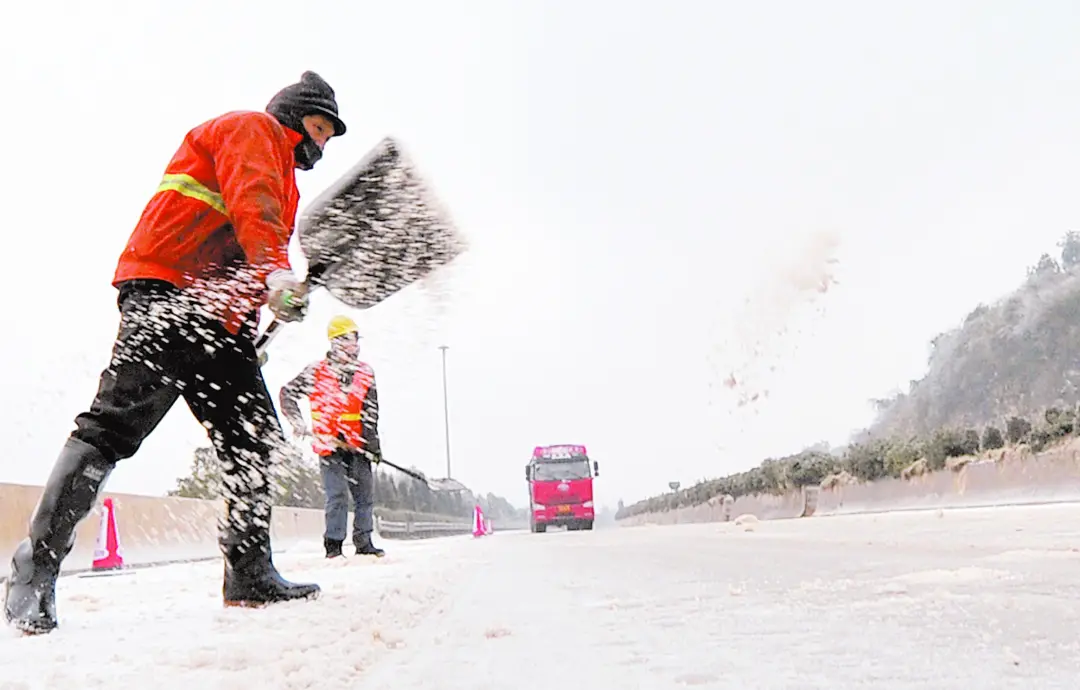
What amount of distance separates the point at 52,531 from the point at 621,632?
1.86 m

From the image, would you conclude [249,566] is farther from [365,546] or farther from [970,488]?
[970,488]

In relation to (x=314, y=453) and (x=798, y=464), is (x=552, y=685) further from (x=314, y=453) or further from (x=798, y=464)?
(x=798, y=464)

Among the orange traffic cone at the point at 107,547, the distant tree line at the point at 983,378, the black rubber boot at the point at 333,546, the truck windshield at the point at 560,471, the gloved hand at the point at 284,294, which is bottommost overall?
the black rubber boot at the point at 333,546

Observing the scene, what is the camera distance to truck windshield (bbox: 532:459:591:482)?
107 ft

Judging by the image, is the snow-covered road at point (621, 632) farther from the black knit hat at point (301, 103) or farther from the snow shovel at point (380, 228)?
the black knit hat at point (301, 103)

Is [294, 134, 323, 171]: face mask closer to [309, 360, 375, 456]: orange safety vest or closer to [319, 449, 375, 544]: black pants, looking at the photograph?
[309, 360, 375, 456]: orange safety vest

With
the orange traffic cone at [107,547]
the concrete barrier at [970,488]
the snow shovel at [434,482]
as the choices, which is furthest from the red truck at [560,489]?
the orange traffic cone at [107,547]

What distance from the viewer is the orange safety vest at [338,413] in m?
8.19

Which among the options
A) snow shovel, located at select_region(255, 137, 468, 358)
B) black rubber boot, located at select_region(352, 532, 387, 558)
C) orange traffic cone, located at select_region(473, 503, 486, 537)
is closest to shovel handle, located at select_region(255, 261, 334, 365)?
snow shovel, located at select_region(255, 137, 468, 358)

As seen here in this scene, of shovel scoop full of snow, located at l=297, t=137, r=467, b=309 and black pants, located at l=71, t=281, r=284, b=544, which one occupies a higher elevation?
shovel scoop full of snow, located at l=297, t=137, r=467, b=309

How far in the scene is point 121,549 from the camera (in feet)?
33.4

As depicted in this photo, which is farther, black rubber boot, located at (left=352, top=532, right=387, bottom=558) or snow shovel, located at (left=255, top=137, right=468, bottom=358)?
black rubber boot, located at (left=352, top=532, right=387, bottom=558)

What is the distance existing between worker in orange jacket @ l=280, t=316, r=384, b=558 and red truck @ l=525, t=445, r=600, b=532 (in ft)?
78.4

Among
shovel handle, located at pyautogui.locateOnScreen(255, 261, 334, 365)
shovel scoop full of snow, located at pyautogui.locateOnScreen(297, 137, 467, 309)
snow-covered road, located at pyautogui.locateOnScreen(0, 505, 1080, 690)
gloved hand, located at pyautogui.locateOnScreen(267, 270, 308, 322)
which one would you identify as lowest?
snow-covered road, located at pyautogui.locateOnScreen(0, 505, 1080, 690)
